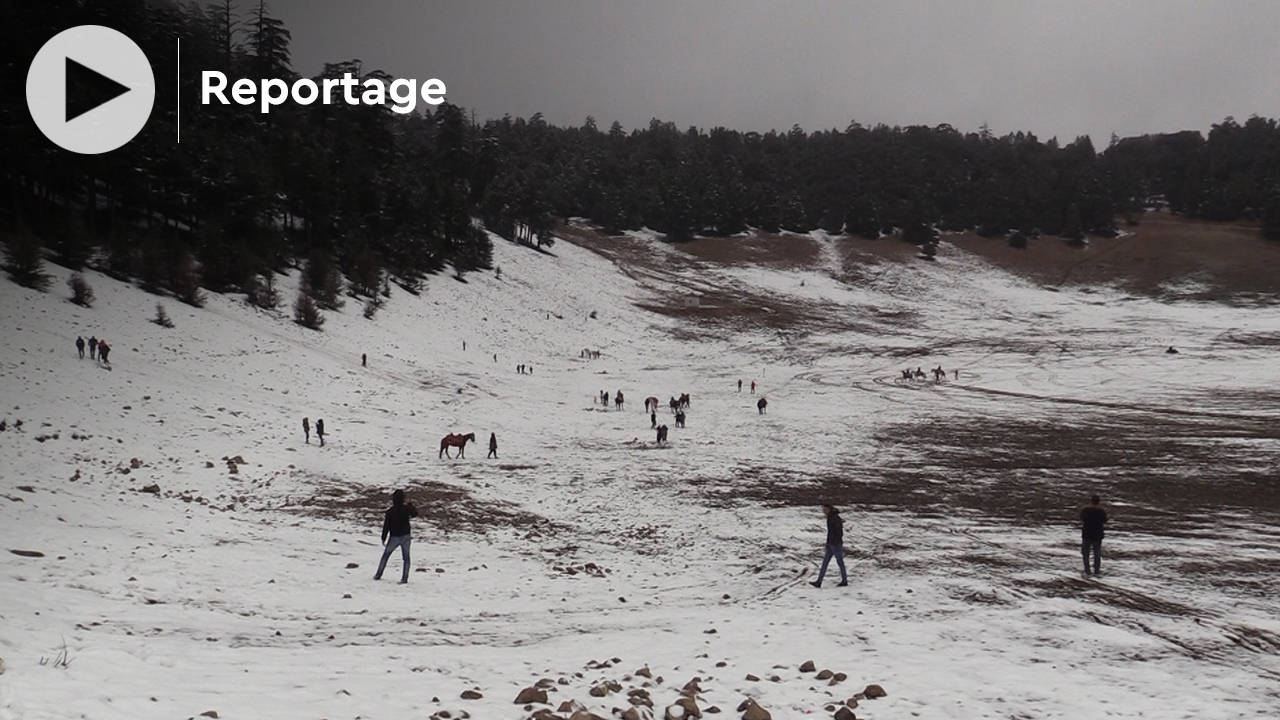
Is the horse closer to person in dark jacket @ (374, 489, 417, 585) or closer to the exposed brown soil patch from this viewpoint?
the exposed brown soil patch

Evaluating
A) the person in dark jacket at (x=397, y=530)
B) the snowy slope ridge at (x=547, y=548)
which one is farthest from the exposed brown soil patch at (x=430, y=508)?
the person in dark jacket at (x=397, y=530)

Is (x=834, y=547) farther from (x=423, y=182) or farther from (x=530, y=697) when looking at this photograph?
(x=423, y=182)

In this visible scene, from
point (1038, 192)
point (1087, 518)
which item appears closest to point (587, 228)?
point (1038, 192)

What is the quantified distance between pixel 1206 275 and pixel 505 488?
357 ft

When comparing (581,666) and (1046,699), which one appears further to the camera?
(581,666)

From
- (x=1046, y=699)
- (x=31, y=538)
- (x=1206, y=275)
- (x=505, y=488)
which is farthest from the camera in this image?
(x=1206, y=275)

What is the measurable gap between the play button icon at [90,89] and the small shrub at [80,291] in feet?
38.5

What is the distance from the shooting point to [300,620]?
1162cm

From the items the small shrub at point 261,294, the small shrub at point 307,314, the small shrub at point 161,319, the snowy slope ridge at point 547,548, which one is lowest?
the snowy slope ridge at point 547,548

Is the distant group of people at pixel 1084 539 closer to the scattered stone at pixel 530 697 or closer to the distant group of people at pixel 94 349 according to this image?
the scattered stone at pixel 530 697

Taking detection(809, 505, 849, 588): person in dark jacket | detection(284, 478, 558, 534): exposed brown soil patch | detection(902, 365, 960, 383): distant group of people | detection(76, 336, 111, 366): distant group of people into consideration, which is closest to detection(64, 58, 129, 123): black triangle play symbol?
detection(76, 336, 111, 366): distant group of people

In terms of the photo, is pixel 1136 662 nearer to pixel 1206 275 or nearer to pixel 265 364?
pixel 265 364

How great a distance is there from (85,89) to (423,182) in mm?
43069

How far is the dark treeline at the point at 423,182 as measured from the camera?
43.7 metres
